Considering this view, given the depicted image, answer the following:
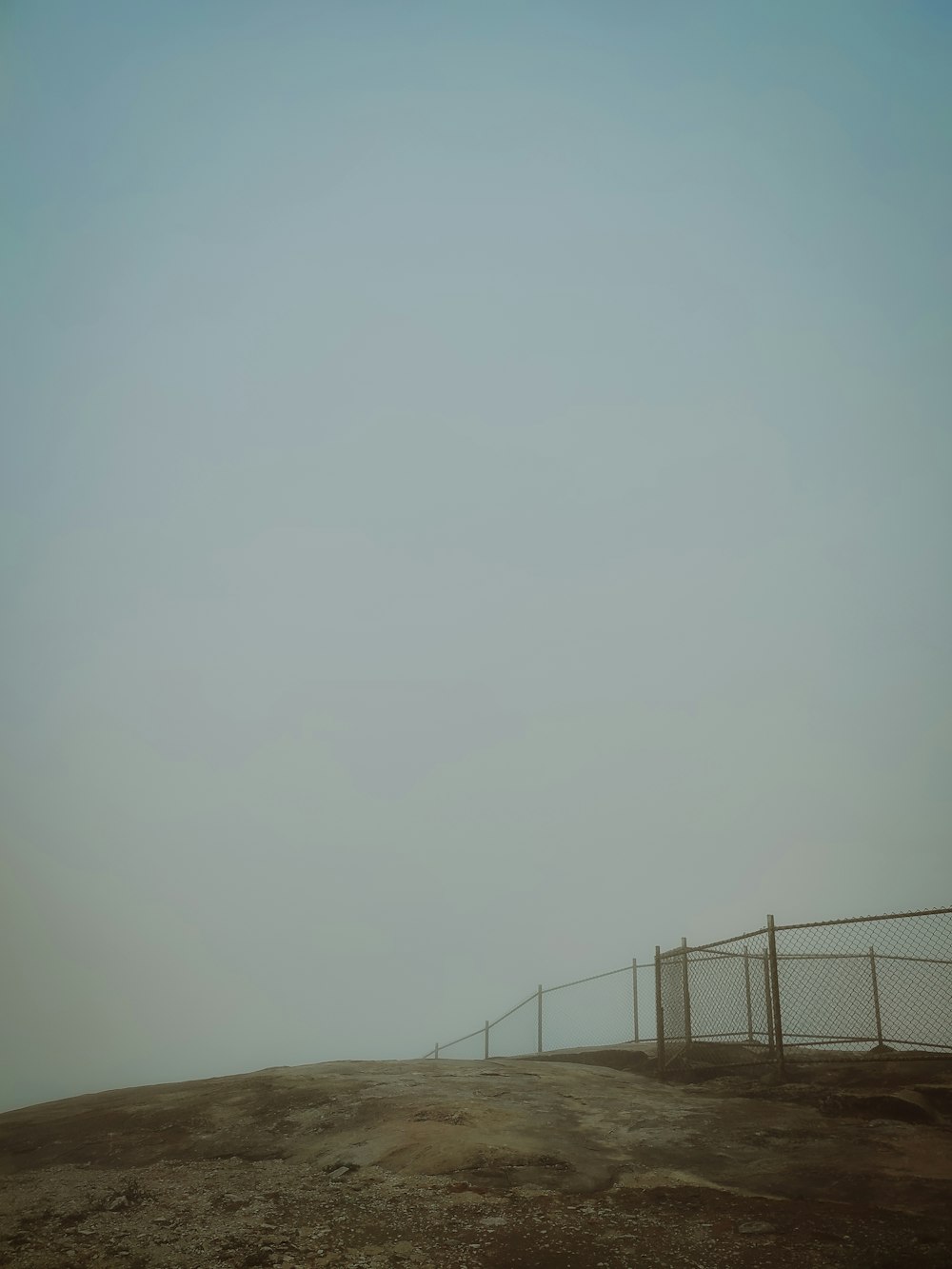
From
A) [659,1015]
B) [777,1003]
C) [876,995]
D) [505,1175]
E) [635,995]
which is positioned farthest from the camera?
[635,995]

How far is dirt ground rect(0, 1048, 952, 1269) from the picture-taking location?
20.7ft

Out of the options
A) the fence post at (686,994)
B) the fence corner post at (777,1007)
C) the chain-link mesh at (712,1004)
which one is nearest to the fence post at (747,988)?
the chain-link mesh at (712,1004)

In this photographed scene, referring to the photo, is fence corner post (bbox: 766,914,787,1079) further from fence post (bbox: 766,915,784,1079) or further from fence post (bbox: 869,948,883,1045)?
fence post (bbox: 869,948,883,1045)

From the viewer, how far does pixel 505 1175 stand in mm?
7934

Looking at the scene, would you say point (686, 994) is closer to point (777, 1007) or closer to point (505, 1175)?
point (777, 1007)

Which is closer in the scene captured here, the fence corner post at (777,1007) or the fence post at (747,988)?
the fence corner post at (777,1007)

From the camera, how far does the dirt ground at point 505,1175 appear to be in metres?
6.30

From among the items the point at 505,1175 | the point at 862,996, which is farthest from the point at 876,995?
the point at 505,1175

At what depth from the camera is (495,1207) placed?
7.16m

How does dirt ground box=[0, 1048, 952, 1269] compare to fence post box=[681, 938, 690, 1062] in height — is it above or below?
below

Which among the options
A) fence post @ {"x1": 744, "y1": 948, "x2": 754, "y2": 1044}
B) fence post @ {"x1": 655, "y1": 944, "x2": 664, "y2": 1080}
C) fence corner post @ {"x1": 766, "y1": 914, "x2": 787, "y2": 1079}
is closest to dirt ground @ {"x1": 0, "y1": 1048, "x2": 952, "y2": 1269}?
fence corner post @ {"x1": 766, "y1": 914, "x2": 787, "y2": 1079}

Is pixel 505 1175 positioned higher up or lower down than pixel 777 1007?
lower down

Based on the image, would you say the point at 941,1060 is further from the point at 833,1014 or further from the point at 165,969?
the point at 165,969

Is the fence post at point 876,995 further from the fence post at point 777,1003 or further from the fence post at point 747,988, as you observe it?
the fence post at point 777,1003
